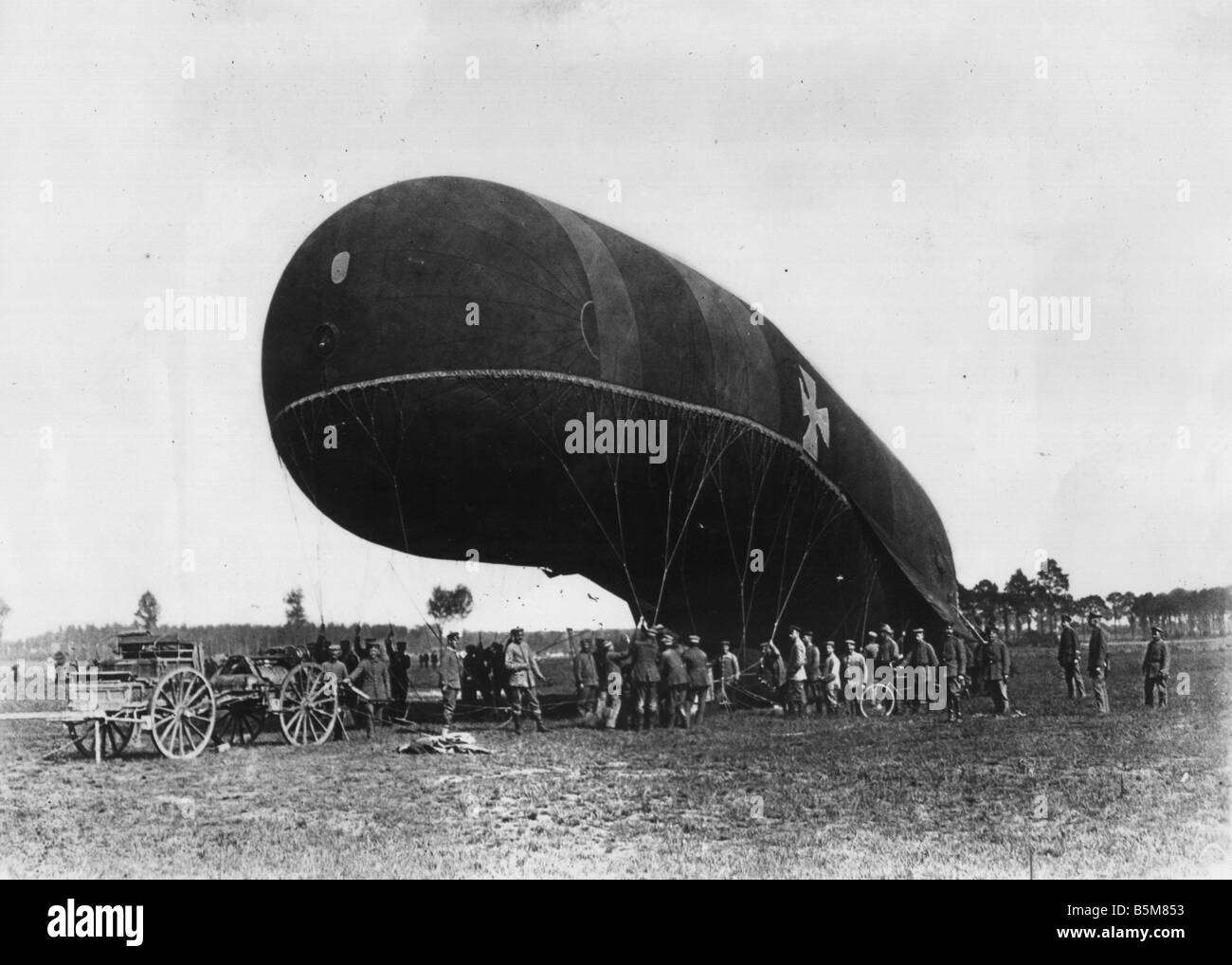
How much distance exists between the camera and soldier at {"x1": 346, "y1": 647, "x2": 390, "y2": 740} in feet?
42.6

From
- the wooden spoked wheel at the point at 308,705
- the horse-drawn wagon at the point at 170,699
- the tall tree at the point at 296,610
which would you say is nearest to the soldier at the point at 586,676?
the wooden spoked wheel at the point at 308,705

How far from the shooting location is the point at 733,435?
14086 millimetres

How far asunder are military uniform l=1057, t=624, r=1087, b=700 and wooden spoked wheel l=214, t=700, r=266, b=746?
10.7m

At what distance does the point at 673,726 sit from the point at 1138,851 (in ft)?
20.3

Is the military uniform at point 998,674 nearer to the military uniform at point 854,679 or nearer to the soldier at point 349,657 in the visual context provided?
the military uniform at point 854,679

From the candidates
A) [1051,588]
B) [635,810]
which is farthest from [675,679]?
[1051,588]

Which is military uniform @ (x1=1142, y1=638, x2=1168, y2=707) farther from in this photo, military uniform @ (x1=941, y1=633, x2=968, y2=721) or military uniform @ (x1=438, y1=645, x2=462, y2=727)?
military uniform @ (x1=438, y1=645, x2=462, y2=727)

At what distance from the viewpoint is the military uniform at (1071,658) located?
15.9 metres

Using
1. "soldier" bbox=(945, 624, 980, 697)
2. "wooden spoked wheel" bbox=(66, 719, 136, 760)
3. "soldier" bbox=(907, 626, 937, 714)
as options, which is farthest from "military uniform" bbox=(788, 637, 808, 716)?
"wooden spoked wheel" bbox=(66, 719, 136, 760)

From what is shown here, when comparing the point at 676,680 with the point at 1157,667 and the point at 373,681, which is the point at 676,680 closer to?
the point at 373,681

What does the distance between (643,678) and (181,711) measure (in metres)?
5.21
